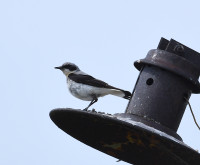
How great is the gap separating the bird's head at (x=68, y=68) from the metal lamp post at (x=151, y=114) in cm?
359

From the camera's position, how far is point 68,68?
1503 centimetres

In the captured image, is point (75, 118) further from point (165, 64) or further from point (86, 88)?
point (86, 88)

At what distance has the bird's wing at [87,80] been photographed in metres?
13.1

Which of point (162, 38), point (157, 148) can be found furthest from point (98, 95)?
point (157, 148)

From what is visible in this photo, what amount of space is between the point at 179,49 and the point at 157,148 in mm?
1523

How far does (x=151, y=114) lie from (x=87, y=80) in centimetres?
286

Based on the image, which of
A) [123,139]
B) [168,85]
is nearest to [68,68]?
[168,85]

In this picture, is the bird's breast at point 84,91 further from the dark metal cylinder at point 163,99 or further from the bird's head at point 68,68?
the dark metal cylinder at point 163,99

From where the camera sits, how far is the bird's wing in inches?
517

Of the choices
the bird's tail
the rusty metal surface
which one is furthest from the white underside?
the rusty metal surface

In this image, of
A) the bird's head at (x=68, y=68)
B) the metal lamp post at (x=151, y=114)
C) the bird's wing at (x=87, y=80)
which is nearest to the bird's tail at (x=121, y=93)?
the bird's wing at (x=87, y=80)

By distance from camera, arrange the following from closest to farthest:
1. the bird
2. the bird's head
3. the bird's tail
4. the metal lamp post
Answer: the metal lamp post < the bird's tail < the bird < the bird's head

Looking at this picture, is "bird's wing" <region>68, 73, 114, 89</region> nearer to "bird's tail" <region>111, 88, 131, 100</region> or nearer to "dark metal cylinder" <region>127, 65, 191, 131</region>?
"bird's tail" <region>111, 88, 131, 100</region>

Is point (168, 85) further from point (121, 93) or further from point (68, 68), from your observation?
point (68, 68)
